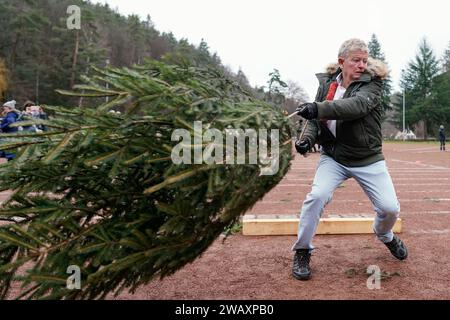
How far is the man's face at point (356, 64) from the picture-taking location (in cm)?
358

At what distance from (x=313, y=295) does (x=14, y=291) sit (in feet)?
7.73

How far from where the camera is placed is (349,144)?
3672mm

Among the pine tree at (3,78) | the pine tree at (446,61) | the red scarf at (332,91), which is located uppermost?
the pine tree at (446,61)

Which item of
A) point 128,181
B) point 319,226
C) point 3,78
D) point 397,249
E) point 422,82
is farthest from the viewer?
point 422,82

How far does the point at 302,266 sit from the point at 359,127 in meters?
1.30

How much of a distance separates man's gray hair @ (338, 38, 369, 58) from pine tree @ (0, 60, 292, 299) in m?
1.52

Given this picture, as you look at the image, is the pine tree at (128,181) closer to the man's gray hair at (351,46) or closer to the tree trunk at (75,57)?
the man's gray hair at (351,46)

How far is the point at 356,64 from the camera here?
360 cm

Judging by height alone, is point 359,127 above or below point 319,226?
above

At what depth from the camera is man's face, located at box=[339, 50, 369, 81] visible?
3582 millimetres

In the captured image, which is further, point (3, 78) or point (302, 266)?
point (3, 78)

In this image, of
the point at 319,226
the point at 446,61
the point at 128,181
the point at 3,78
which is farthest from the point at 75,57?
the point at 446,61

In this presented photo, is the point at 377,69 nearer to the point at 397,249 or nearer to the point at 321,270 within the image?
the point at 397,249

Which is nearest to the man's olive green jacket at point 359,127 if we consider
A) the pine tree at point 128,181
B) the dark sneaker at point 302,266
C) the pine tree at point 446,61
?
the dark sneaker at point 302,266
